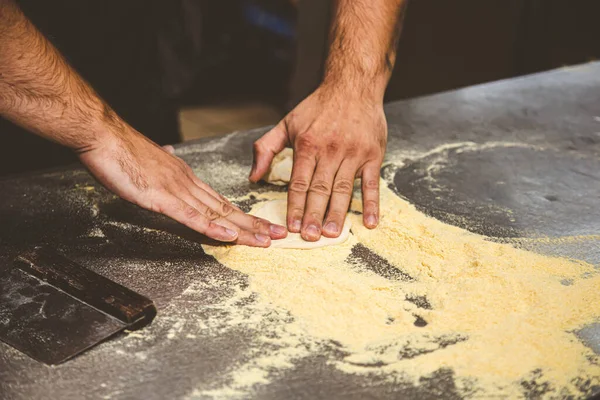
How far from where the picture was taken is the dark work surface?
1071 mm

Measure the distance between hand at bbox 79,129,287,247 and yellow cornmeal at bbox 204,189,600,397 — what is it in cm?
5

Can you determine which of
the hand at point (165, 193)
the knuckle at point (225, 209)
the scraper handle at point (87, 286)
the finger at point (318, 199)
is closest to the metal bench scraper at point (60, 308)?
the scraper handle at point (87, 286)

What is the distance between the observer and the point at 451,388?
Answer: 3.47 ft

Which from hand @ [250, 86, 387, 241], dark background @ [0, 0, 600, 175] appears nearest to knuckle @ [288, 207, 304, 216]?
hand @ [250, 86, 387, 241]

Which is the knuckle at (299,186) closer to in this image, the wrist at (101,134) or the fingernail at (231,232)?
the fingernail at (231,232)

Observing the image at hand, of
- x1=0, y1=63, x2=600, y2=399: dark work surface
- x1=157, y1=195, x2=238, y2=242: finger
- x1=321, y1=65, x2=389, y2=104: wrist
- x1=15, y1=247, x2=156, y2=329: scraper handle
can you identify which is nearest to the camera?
x1=0, y1=63, x2=600, y2=399: dark work surface

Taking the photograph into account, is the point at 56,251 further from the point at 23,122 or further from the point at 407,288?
the point at 407,288

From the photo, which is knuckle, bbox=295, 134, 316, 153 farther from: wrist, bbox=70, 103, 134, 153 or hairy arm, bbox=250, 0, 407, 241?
wrist, bbox=70, 103, 134, 153

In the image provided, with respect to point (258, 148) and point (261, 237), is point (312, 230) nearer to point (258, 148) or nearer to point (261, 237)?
point (261, 237)

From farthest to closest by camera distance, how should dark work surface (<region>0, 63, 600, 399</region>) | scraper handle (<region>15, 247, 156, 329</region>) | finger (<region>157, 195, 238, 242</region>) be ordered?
finger (<region>157, 195, 238, 242</region>) < scraper handle (<region>15, 247, 156, 329</region>) < dark work surface (<region>0, 63, 600, 399</region>)

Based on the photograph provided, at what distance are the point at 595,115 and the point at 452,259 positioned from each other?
46.2 inches

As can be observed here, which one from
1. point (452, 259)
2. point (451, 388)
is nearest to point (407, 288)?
point (452, 259)

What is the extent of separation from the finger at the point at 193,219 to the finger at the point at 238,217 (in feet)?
0.16

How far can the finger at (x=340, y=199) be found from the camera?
1.54 metres
